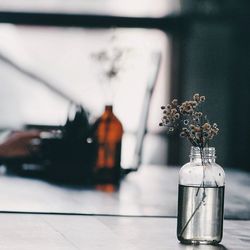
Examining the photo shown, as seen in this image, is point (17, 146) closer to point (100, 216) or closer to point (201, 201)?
point (100, 216)

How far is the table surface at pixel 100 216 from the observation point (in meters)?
1.72

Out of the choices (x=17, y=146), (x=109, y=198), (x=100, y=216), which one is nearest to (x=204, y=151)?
(x=100, y=216)

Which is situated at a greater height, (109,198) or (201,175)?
(201,175)

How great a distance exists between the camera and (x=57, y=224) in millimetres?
1959

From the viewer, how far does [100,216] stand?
2115 mm

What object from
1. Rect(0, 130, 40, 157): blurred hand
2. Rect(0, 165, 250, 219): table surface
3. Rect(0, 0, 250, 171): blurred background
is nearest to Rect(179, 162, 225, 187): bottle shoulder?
Rect(0, 165, 250, 219): table surface

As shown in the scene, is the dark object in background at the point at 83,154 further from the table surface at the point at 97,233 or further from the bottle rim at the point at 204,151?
the bottle rim at the point at 204,151

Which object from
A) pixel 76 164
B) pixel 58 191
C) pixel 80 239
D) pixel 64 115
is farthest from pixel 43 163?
pixel 64 115

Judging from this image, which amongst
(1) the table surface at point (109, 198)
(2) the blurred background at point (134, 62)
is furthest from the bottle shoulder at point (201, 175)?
(2) the blurred background at point (134, 62)

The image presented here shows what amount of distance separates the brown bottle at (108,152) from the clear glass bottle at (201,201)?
108cm

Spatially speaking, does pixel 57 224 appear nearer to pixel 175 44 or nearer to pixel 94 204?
pixel 94 204

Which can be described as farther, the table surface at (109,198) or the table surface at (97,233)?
the table surface at (109,198)

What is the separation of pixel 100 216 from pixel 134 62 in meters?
2.62

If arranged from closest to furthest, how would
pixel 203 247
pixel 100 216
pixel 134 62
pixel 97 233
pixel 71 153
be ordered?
pixel 203 247
pixel 97 233
pixel 100 216
pixel 71 153
pixel 134 62
